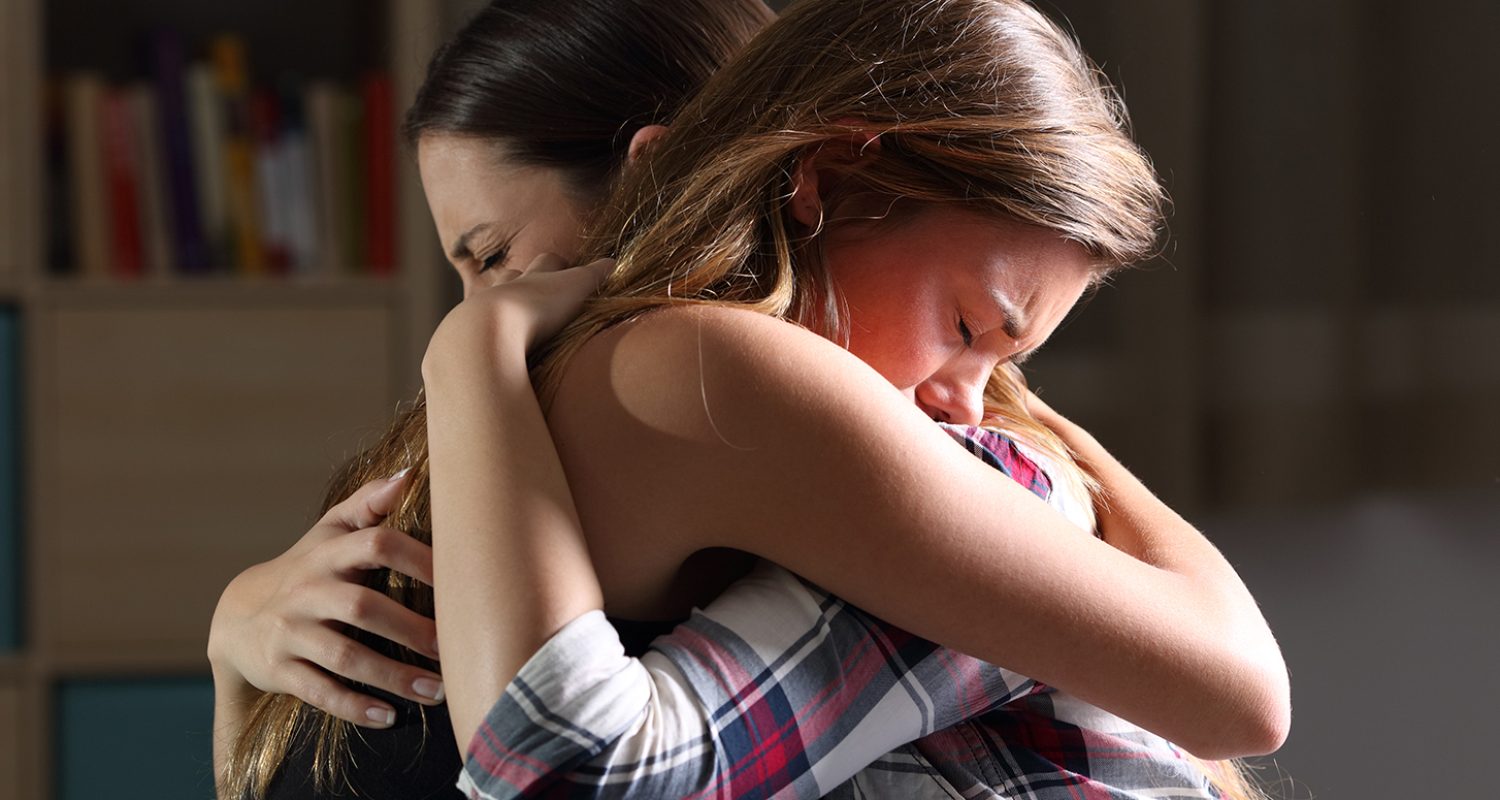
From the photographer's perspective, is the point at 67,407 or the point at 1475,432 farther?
the point at 67,407

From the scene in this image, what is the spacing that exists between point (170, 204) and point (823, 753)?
1658 millimetres

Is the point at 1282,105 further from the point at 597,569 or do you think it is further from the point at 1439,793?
the point at 597,569

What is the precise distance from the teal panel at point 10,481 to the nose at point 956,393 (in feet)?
5.23

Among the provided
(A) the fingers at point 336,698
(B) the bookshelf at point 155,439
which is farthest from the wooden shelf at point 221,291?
(A) the fingers at point 336,698

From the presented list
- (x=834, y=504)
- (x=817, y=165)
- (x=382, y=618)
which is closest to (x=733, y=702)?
(x=834, y=504)

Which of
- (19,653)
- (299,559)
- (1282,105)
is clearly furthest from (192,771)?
(1282,105)

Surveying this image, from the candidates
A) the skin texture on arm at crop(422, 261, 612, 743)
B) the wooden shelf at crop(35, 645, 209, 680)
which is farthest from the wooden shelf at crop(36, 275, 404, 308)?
the skin texture on arm at crop(422, 261, 612, 743)

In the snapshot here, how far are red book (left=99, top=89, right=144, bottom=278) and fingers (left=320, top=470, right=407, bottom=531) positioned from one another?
4.47 ft

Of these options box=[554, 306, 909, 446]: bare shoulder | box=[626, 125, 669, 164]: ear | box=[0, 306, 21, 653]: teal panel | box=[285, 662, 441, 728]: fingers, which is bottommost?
box=[0, 306, 21, 653]: teal panel

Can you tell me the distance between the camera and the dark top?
2.55 ft

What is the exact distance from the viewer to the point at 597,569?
703 mm

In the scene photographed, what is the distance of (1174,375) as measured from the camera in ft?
5.83

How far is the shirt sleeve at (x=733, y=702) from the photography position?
63 cm

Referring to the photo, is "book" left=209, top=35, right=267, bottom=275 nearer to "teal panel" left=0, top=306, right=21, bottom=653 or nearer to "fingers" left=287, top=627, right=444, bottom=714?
"teal panel" left=0, top=306, right=21, bottom=653
